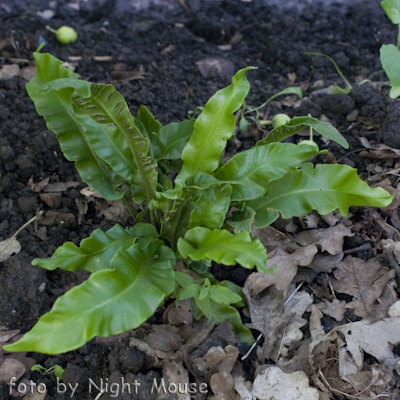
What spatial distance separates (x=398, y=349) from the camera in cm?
214

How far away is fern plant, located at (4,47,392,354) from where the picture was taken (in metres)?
1.83

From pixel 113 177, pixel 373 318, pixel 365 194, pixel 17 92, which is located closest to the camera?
pixel 365 194

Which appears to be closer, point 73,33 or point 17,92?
point 17,92

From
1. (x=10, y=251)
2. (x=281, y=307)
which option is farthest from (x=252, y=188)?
(x=10, y=251)

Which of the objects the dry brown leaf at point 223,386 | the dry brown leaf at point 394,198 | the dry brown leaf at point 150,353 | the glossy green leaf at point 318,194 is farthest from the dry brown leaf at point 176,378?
the dry brown leaf at point 394,198

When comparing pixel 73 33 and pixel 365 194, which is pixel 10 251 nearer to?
pixel 365 194

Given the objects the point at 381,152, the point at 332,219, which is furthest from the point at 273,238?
the point at 381,152

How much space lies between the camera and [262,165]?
2.09 m

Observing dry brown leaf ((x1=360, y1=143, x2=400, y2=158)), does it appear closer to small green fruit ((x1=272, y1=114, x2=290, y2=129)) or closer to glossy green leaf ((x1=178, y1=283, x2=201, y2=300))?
small green fruit ((x1=272, y1=114, x2=290, y2=129))

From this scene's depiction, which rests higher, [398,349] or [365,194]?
[365,194]

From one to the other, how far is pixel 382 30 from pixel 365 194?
2.99 metres

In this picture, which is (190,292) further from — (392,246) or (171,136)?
(392,246)

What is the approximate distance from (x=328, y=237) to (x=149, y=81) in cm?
227

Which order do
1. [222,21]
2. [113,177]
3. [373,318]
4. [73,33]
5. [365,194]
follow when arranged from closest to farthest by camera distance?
[365,194] → [373,318] → [113,177] → [73,33] → [222,21]
